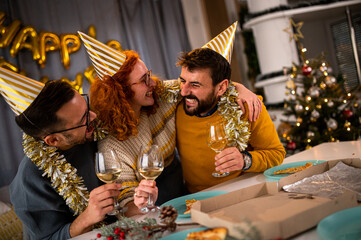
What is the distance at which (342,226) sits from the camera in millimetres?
950

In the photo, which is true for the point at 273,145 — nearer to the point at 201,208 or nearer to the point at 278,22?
the point at 201,208

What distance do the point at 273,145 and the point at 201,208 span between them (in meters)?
1.03

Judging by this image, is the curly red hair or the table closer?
the table

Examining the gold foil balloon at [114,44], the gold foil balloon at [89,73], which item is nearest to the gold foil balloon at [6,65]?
the gold foil balloon at [89,73]

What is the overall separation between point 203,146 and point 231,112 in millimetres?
291

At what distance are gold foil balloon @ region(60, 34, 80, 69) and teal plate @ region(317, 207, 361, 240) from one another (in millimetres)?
3648

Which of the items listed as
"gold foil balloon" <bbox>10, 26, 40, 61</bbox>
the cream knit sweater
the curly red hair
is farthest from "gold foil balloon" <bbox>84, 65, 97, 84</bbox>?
the cream knit sweater

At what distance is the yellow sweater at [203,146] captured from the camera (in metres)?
2.12

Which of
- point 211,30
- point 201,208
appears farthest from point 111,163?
point 211,30

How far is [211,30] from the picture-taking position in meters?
5.71

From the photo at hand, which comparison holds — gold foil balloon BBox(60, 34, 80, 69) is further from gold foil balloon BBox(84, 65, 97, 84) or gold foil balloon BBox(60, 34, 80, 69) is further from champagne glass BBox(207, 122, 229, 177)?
champagne glass BBox(207, 122, 229, 177)

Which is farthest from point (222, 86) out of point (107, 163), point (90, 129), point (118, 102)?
point (107, 163)

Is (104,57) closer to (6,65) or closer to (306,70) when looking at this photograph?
(6,65)

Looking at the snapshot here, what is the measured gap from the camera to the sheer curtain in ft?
11.9
